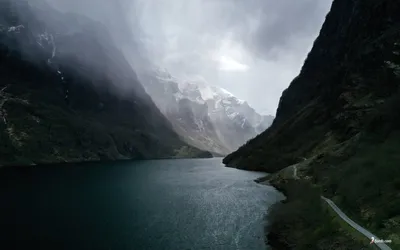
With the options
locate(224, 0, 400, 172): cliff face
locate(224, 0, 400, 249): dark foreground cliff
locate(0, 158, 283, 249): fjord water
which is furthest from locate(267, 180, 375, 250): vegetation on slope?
locate(224, 0, 400, 172): cliff face

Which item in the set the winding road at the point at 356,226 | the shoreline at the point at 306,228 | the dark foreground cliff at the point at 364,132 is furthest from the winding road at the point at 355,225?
the shoreline at the point at 306,228

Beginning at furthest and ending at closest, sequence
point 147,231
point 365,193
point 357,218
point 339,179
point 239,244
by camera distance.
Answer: point 339,179 < point 147,231 < point 239,244 < point 365,193 < point 357,218

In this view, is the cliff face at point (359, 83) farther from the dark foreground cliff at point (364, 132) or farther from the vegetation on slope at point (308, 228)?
the vegetation on slope at point (308, 228)

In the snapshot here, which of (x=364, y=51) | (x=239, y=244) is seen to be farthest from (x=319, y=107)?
(x=239, y=244)

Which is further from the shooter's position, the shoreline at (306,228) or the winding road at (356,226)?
the shoreline at (306,228)

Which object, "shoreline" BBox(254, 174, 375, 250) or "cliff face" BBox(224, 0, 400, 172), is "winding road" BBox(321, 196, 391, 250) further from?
"cliff face" BBox(224, 0, 400, 172)

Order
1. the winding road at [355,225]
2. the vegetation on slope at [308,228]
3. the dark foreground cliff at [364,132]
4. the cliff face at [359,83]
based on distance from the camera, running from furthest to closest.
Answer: the cliff face at [359,83] < the dark foreground cliff at [364,132] < the vegetation on slope at [308,228] < the winding road at [355,225]

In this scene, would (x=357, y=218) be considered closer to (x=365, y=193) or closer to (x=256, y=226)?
(x=365, y=193)

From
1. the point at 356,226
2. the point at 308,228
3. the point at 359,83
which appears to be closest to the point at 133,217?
the point at 308,228
